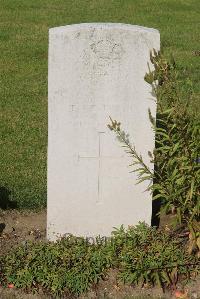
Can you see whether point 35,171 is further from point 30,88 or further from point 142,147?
point 30,88

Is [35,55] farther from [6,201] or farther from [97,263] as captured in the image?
[97,263]

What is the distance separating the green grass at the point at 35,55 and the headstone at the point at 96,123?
0.91 metres

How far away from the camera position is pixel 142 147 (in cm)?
492

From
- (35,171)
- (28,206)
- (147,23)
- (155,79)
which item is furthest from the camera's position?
(147,23)

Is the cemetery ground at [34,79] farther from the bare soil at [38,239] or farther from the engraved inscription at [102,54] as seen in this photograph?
the engraved inscription at [102,54]

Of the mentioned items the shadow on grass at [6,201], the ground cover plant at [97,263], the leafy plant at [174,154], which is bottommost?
the ground cover plant at [97,263]

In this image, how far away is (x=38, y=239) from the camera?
17.4 ft

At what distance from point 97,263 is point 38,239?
2.20 ft

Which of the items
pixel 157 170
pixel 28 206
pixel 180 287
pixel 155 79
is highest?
pixel 155 79

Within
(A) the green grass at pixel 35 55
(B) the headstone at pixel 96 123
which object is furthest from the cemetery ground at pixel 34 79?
(B) the headstone at pixel 96 123

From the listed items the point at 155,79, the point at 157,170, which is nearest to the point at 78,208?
the point at 157,170

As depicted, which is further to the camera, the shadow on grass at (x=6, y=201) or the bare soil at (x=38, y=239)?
the shadow on grass at (x=6, y=201)

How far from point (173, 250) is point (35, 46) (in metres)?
7.20

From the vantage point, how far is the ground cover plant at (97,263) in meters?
4.75
